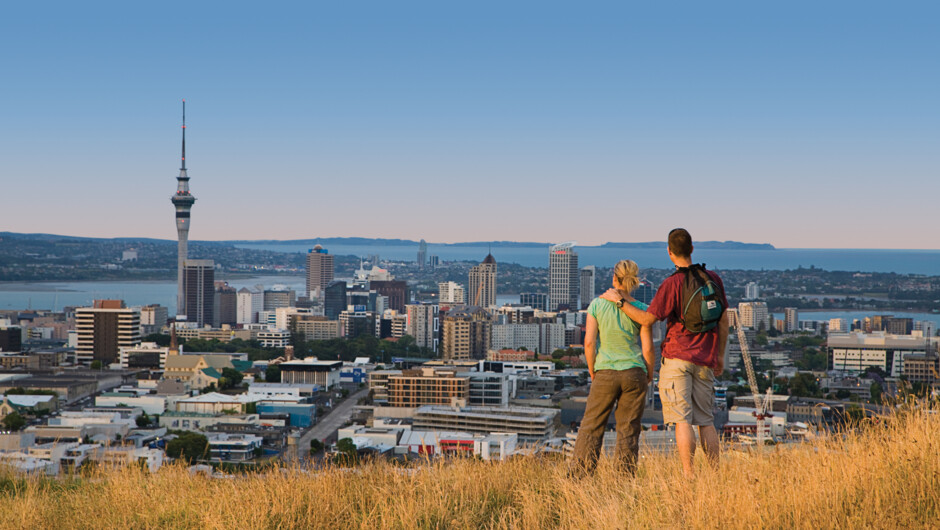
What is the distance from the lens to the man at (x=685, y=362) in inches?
145

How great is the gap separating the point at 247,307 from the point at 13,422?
55765mm

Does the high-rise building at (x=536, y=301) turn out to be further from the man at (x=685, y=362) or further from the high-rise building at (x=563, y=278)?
the man at (x=685, y=362)

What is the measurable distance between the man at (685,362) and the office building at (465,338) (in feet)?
148

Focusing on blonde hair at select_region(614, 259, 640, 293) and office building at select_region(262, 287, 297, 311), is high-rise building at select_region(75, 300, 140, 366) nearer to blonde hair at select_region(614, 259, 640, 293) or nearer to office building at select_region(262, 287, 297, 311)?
office building at select_region(262, 287, 297, 311)

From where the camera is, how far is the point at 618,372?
3.98 m

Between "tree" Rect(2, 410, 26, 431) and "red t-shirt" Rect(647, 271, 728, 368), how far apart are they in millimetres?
21498

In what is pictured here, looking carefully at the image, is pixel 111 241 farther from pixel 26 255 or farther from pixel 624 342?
pixel 624 342

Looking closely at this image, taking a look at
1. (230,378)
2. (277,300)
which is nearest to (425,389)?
(230,378)

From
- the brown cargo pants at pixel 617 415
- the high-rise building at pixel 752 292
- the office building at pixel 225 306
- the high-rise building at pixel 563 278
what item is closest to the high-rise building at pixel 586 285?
the high-rise building at pixel 563 278

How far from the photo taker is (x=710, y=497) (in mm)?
3006

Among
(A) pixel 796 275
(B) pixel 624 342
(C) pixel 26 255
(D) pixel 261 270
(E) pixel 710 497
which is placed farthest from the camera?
(D) pixel 261 270

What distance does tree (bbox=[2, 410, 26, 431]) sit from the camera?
22.8 metres

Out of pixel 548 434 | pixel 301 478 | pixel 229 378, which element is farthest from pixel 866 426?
pixel 229 378

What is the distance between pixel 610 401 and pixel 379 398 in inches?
1051
